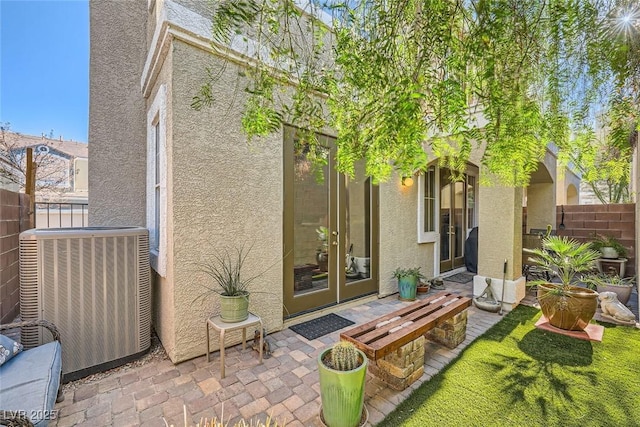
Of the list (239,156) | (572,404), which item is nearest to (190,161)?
(239,156)

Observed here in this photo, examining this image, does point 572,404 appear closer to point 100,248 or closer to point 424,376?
point 424,376

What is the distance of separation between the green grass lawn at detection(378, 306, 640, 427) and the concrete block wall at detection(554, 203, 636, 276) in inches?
187

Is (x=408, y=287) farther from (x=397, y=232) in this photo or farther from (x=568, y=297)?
(x=568, y=297)

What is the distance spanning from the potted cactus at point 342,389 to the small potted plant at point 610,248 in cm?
793

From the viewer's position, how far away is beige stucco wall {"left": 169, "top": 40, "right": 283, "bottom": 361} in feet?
10.8

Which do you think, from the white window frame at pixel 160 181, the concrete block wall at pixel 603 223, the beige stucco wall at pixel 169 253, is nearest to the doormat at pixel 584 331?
the concrete block wall at pixel 603 223

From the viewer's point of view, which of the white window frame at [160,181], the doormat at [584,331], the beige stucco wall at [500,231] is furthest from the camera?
the beige stucco wall at [500,231]

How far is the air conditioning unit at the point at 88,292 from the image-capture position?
276 centimetres

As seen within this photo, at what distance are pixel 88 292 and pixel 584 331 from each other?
6458mm

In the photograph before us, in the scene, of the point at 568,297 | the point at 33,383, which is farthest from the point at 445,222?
the point at 33,383

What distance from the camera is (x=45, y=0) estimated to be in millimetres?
4316

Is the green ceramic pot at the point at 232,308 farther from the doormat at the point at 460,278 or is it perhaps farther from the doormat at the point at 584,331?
the doormat at the point at 460,278

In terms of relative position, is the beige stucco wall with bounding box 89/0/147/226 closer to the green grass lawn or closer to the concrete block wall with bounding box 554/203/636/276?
the green grass lawn

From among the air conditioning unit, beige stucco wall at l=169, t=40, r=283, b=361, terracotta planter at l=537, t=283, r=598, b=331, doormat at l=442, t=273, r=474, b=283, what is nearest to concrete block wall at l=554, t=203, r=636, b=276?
doormat at l=442, t=273, r=474, b=283
